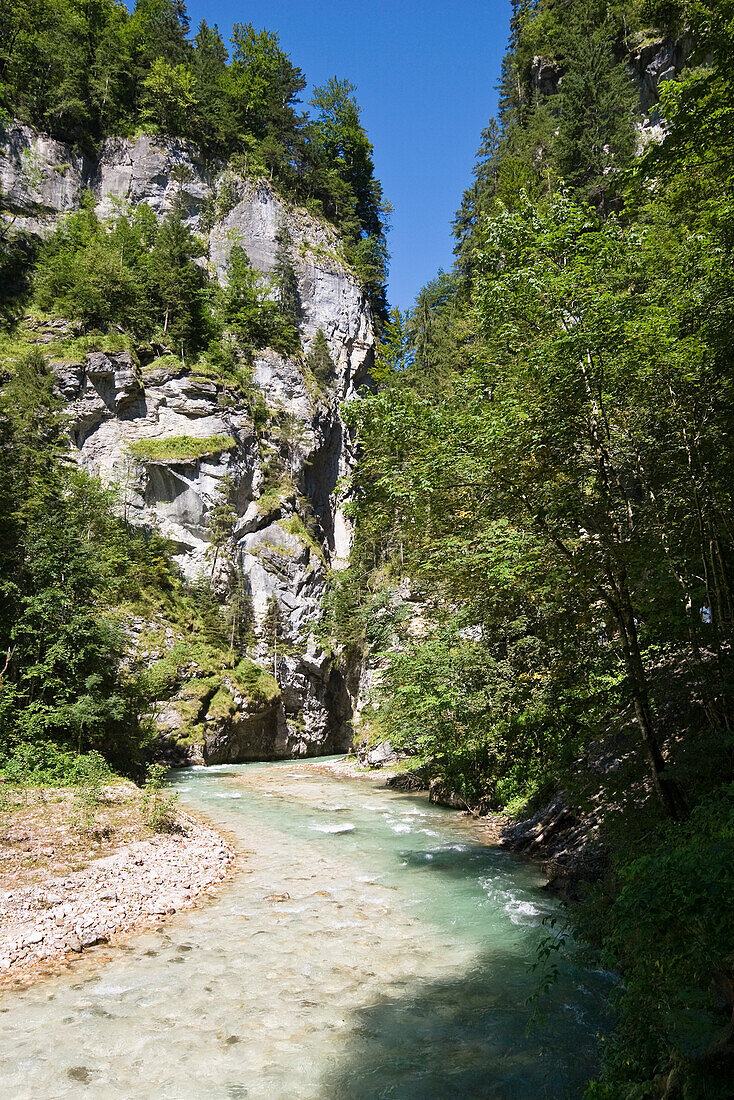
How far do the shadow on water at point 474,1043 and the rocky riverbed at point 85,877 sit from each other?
3.15 m

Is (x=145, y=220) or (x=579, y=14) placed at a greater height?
(x=579, y=14)

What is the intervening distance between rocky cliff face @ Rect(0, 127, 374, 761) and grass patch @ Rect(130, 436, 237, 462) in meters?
0.08

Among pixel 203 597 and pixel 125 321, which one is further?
pixel 125 321

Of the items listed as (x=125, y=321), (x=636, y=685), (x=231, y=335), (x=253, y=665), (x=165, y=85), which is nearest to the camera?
(x=636, y=685)

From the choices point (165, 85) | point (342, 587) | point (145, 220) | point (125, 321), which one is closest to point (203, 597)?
point (342, 587)

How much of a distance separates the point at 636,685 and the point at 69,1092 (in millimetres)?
5286

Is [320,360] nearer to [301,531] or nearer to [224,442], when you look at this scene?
[224,442]

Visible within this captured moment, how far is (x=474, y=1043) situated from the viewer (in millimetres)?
4316

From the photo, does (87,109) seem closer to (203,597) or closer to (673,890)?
(203,597)

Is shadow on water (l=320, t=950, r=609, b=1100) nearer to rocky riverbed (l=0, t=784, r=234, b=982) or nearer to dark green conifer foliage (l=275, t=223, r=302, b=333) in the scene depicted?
rocky riverbed (l=0, t=784, r=234, b=982)

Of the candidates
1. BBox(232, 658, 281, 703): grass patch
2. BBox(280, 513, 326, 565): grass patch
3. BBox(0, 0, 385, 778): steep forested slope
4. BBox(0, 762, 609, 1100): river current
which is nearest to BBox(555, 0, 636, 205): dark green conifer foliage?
BBox(0, 0, 385, 778): steep forested slope

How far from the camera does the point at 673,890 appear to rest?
2.83m

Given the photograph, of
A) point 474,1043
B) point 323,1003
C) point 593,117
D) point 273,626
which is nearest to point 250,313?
point 273,626

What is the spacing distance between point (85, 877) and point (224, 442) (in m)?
25.3
